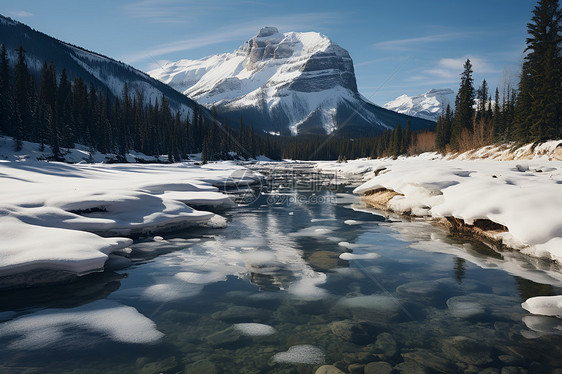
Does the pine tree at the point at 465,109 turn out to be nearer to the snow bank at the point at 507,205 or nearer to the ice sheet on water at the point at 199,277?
the snow bank at the point at 507,205

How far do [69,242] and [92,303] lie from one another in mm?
1687

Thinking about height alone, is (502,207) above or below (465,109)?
below

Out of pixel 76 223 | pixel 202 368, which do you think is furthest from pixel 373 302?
pixel 76 223

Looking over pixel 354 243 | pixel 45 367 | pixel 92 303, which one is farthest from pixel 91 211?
pixel 354 243

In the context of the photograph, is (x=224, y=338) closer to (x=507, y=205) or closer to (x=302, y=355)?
(x=302, y=355)

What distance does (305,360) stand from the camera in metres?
4.32

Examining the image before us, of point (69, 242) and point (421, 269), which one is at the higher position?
point (69, 242)

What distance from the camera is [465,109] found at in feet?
192

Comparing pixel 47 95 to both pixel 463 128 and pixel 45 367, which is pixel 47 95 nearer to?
pixel 45 367

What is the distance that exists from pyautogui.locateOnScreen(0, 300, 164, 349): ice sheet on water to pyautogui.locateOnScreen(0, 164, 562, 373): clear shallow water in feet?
0.09

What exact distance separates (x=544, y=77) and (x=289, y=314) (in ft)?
140

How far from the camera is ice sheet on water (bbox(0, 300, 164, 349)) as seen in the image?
15.4 ft

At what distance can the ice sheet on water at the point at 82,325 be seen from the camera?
469 cm

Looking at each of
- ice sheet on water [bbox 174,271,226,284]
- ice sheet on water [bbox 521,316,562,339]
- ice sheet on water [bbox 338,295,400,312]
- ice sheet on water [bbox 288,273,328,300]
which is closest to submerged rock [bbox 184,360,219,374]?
ice sheet on water [bbox 288,273,328,300]
